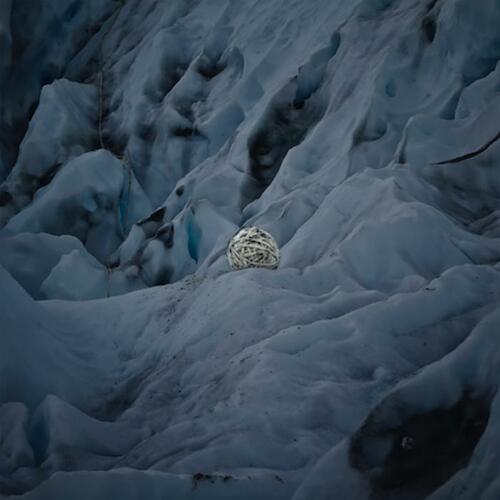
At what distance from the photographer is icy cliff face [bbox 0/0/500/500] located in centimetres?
223

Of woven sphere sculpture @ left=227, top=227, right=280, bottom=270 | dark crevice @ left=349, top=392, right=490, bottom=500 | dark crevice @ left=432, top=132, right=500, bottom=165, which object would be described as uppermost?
dark crevice @ left=349, top=392, right=490, bottom=500

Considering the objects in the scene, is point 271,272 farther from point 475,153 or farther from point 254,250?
point 475,153

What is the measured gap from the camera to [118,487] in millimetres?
2041

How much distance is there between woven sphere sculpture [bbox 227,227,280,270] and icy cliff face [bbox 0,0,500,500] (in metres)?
0.29

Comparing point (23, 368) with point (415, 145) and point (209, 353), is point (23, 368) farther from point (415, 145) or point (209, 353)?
point (415, 145)

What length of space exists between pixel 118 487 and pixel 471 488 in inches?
48.2

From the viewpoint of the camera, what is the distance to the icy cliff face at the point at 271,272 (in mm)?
2232

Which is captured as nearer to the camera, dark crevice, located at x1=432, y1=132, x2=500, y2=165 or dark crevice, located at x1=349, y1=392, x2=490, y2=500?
dark crevice, located at x1=349, y1=392, x2=490, y2=500

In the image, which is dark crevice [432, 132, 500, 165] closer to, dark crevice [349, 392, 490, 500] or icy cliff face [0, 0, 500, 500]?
icy cliff face [0, 0, 500, 500]

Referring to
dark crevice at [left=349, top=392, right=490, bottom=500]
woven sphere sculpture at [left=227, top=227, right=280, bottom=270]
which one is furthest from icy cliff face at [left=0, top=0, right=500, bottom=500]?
woven sphere sculpture at [left=227, top=227, right=280, bottom=270]

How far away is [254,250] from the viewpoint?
15.0ft

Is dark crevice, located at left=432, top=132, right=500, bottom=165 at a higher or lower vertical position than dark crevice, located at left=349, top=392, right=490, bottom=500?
lower

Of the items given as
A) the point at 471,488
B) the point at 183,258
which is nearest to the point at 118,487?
the point at 471,488

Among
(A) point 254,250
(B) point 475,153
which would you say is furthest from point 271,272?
(B) point 475,153
